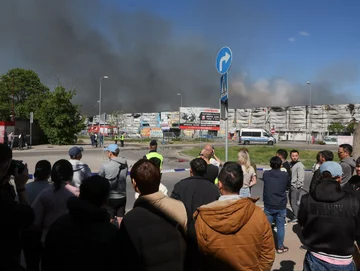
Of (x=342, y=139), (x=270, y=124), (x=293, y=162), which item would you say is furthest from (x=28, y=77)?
(x=293, y=162)

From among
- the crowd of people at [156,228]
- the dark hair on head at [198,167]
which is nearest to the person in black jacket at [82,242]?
the crowd of people at [156,228]

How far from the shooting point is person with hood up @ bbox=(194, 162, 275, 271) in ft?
7.77

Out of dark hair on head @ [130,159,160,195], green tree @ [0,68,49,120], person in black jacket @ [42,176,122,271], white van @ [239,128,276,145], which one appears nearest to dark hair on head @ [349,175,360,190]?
dark hair on head @ [130,159,160,195]

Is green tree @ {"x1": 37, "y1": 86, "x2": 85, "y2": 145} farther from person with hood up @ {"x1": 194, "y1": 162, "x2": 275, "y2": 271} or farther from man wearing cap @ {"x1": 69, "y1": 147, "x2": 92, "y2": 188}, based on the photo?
person with hood up @ {"x1": 194, "y1": 162, "x2": 275, "y2": 271}

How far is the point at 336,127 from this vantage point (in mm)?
58250

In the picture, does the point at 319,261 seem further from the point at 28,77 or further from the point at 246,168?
the point at 28,77

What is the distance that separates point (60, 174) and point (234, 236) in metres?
2.16

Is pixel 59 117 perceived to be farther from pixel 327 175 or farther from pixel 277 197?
pixel 327 175

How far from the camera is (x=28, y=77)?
209 feet

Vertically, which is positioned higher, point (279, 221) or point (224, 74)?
point (224, 74)

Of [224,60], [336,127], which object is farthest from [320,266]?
[336,127]

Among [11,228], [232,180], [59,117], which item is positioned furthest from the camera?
[59,117]

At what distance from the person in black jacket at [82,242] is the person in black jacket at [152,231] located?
0.10m

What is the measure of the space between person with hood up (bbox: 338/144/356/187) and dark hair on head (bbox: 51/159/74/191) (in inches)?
183
